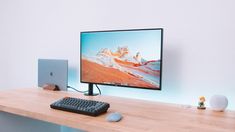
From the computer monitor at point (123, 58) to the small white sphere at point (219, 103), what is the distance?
30 cm

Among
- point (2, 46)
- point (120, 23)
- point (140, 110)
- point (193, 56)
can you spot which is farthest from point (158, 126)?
point (2, 46)

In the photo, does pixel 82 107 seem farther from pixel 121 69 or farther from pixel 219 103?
pixel 219 103

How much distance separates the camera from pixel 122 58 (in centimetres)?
155

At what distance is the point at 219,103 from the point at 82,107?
69 cm

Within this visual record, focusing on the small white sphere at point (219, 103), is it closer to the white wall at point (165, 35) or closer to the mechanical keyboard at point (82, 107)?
the white wall at point (165, 35)

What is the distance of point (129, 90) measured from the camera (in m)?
1.78

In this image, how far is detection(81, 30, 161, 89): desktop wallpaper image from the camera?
145 cm

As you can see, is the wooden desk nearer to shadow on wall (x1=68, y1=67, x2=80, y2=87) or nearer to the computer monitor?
the computer monitor

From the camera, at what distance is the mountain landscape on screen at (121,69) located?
1.46m

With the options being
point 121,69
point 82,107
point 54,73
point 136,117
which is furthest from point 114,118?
point 54,73

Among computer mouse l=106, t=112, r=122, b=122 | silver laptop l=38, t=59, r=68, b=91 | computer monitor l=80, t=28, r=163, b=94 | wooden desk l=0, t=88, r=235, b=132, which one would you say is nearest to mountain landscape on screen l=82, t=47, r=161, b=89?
computer monitor l=80, t=28, r=163, b=94

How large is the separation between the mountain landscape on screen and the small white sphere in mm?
307

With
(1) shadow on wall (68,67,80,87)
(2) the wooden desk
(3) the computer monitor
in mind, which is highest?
(3) the computer monitor

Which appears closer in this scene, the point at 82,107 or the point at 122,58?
the point at 82,107
